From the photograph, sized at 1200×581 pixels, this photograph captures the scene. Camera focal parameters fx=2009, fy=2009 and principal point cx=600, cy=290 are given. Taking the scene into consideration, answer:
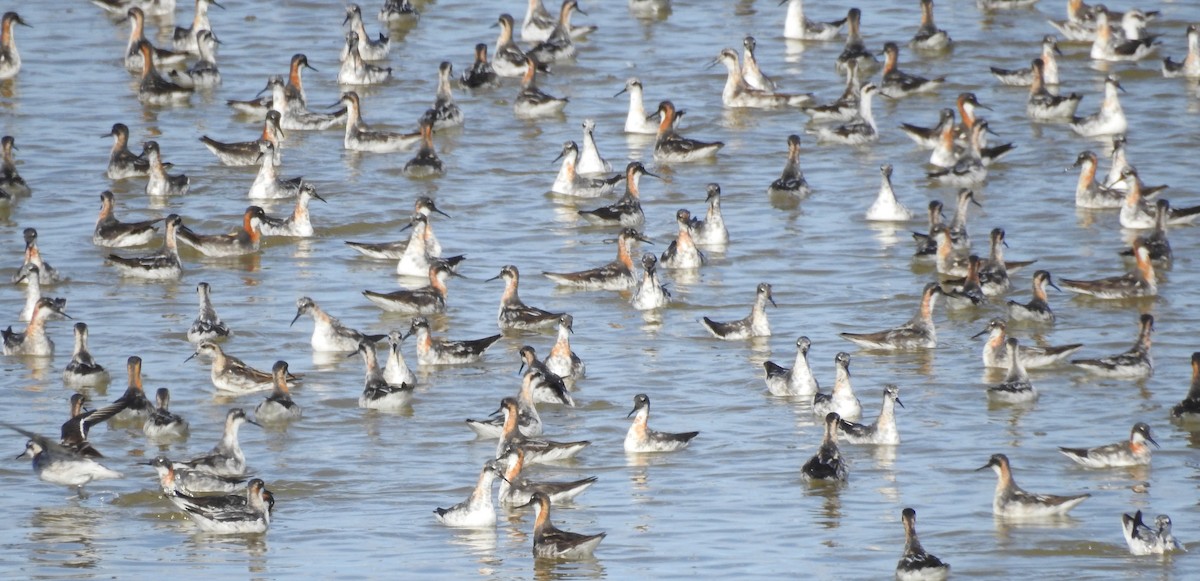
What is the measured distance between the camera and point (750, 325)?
76.4ft

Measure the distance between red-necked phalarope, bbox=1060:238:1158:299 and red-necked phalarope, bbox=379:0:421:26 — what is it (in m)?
19.9

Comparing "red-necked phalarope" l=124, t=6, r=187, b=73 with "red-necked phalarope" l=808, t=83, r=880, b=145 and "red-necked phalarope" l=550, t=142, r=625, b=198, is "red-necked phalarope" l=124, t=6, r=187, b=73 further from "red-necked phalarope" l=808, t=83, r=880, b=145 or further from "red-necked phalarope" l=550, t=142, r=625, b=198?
"red-necked phalarope" l=808, t=83, r=880, b=145

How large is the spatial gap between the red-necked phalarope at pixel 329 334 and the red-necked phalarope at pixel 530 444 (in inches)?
156

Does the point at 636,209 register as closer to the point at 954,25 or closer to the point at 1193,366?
the point at 1193,366

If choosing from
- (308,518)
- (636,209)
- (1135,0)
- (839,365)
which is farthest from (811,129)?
(308,518)

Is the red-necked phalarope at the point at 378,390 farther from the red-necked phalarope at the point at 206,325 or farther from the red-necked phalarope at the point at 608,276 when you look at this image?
the red-necked phalarope at the point at 608,276

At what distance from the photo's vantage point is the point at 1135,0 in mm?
42656

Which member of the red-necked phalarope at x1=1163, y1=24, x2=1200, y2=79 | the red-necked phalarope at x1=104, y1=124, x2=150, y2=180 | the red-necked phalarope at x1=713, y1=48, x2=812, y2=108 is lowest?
the red-necked phalarope at x1=104, y1=124, x2=150, y2=180

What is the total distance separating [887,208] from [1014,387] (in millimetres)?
8152

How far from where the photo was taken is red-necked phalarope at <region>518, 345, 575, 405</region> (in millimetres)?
20406

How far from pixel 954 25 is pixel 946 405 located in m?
21.6

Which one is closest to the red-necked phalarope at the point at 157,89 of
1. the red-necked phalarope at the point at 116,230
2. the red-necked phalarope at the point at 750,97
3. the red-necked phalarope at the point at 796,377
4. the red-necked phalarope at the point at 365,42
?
the red-necked phalarope at the point at 365,42

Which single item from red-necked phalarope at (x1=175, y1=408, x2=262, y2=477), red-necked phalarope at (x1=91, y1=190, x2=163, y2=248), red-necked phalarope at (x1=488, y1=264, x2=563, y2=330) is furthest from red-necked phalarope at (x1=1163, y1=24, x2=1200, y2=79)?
red-necked phalarope at (x1=175, y1=408, x2=262, y2=477)

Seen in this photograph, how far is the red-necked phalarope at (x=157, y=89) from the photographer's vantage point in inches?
1398
